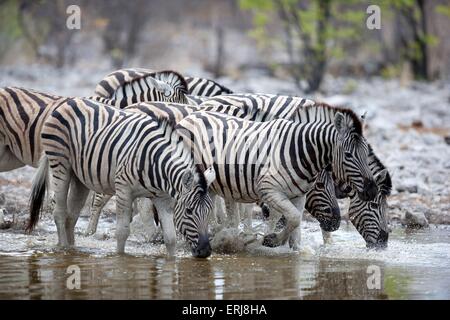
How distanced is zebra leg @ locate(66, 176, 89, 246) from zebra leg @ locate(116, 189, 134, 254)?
2.43 ft

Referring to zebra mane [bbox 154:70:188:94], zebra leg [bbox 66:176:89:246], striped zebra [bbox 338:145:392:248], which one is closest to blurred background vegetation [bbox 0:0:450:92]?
zebra mane [bbox 154:70:188:94]

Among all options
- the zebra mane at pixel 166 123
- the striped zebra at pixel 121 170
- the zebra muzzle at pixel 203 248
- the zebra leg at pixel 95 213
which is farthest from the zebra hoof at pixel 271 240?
the zebra leg at pixel 95 213

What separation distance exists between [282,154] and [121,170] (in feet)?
4.56

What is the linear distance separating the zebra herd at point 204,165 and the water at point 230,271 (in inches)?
9.3

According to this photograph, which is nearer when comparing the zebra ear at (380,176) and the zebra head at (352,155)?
the zebra head at (352,155)

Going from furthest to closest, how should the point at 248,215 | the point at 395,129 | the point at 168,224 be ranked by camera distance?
the point at 395,129 < the point at 248,215 < the point at 168,224

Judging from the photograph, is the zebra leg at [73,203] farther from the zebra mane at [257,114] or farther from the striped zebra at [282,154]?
the zebra mane at [257,114]

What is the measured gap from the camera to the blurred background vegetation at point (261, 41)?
80.8 feet

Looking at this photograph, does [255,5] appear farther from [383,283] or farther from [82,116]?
[383,283]

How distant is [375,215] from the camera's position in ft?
29.7

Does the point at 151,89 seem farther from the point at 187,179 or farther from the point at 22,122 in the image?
the point at 187,179

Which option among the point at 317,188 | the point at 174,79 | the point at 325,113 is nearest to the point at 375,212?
the point at 317,188

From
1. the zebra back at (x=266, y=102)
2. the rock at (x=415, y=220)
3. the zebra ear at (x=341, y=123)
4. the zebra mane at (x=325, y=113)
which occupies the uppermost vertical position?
the zebra back at (x=266, y=102)

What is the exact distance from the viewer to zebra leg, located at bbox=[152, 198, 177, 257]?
8.35 meters
